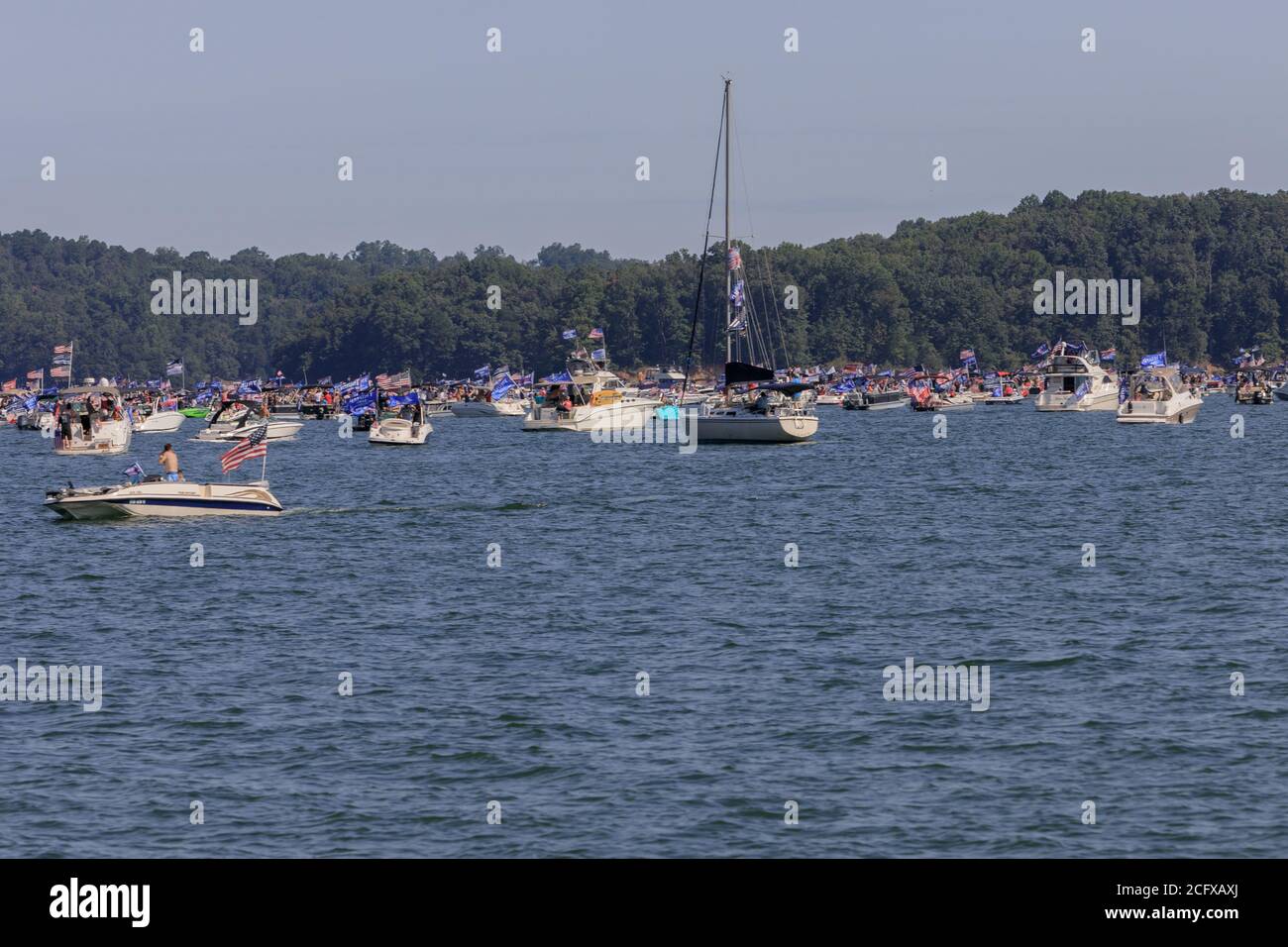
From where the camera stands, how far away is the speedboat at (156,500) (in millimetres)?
54250

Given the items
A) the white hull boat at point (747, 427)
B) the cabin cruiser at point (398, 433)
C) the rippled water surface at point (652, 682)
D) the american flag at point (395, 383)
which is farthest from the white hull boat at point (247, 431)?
the rippled water surface at point (652, 682)

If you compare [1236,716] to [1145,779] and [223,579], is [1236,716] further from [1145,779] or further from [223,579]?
[223,579]

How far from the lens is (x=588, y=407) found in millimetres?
136750

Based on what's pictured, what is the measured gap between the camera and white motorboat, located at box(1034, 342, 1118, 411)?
548 ft

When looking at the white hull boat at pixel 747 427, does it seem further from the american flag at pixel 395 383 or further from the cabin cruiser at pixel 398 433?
the american flag at pixel 395 383

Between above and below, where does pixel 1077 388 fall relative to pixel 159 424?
above

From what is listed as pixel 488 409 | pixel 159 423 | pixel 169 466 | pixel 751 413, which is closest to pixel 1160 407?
pixel 751 413

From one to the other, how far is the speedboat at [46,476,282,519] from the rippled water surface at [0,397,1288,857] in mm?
456

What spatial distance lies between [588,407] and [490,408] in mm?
51802

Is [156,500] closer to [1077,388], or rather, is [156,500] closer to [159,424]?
[159,424]
